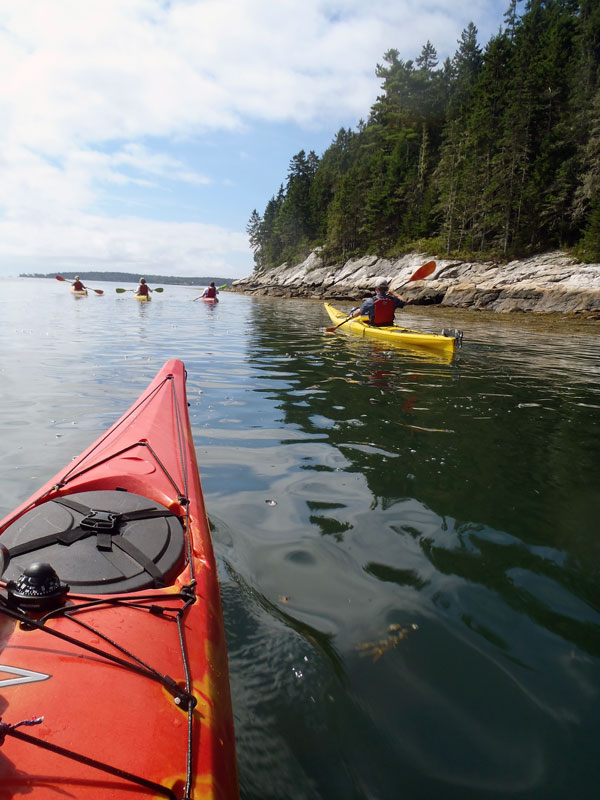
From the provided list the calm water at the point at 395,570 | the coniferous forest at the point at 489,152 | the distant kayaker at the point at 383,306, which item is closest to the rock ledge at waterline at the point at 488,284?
the coniferous forest at the point at 489,152

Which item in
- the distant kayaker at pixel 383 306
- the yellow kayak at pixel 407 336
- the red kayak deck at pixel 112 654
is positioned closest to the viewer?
the red kayak deck at pixel 112 654

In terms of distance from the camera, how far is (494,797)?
4.67 ft

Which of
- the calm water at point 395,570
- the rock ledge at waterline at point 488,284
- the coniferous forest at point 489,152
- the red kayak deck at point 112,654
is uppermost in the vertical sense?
the coniferous forest at point 489,152

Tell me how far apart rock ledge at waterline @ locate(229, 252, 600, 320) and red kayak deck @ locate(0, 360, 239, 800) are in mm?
23484

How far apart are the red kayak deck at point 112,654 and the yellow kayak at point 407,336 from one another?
8.24 m

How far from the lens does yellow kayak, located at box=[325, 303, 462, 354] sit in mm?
9547

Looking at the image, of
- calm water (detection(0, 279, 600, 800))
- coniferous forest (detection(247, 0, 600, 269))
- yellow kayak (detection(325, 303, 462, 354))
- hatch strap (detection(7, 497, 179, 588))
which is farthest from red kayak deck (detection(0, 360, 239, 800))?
coniferous forest (detection(247, 0, 600, 269))

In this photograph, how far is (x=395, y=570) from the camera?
255 centimetres

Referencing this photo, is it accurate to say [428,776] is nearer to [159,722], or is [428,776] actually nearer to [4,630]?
[159,722]

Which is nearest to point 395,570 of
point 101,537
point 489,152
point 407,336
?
point 101,537

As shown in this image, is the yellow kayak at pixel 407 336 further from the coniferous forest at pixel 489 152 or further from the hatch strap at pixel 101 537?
the coniferous forest at pixel 489 152

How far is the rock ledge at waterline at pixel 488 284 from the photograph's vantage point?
22.4m

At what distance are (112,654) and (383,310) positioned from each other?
10874 mm

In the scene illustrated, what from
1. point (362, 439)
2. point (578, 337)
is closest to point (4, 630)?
point (362, 439)
